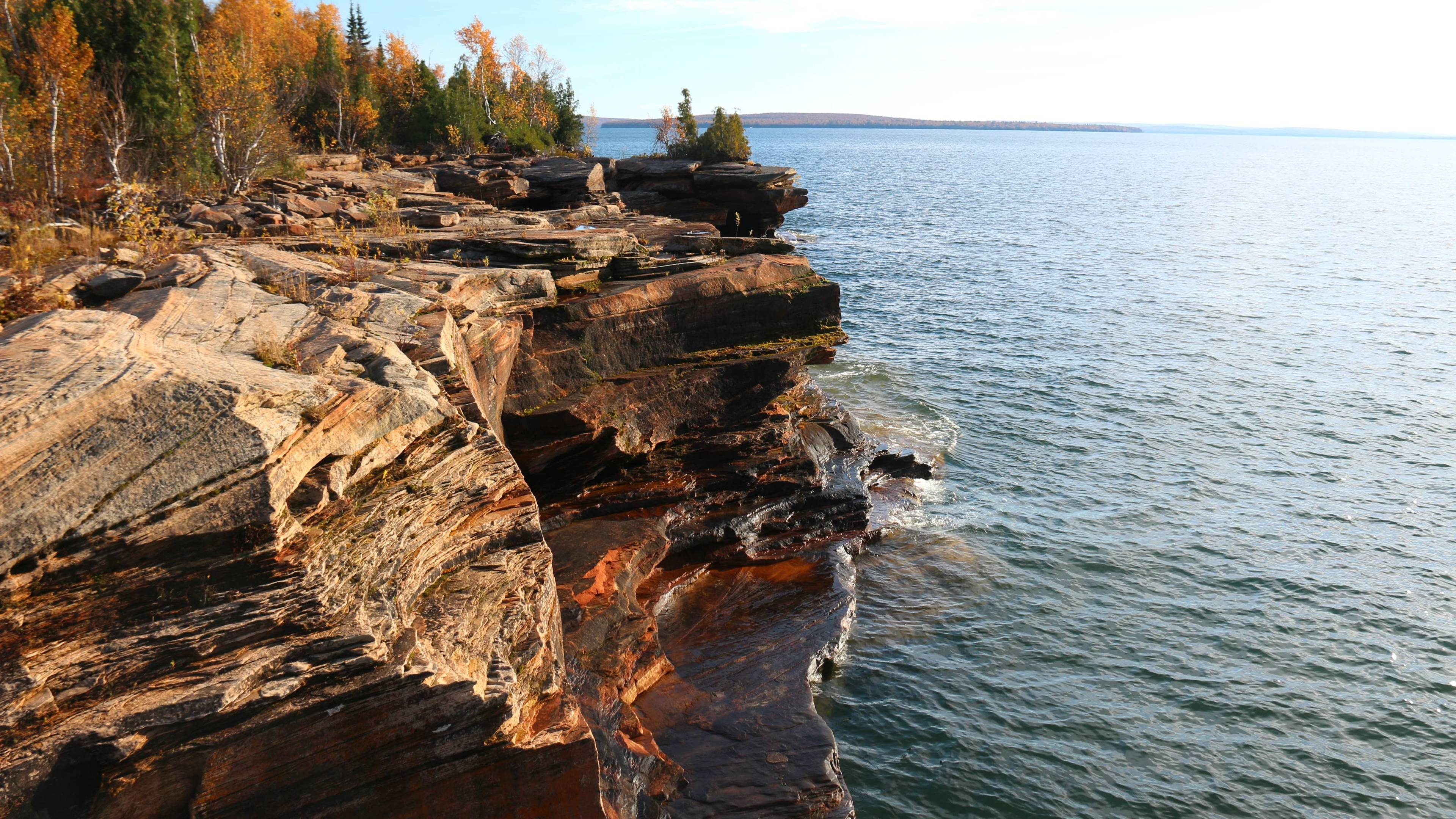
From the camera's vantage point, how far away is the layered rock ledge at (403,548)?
7.67 meters

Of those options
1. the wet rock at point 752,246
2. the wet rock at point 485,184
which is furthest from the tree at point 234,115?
the wet rock at point 752,246

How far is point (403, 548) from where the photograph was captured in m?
10.0

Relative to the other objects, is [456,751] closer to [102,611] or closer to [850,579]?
[102,611]

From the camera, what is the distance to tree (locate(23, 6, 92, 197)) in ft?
87.6

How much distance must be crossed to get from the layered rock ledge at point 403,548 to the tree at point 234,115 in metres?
16.7

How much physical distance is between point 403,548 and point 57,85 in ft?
91.5

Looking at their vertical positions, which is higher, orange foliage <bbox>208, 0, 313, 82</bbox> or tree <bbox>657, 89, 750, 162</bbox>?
orange foliage <bbox>208, 0, 313, 82</bbox>

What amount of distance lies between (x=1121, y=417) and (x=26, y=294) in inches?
1253

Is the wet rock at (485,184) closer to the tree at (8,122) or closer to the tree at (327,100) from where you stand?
the tree at (8,122)

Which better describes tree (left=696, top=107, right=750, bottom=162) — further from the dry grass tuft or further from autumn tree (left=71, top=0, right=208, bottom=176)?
the dry grass tuft

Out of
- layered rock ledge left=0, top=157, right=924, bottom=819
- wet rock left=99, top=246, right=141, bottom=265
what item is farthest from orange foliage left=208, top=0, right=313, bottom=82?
layered rock ledge left=0, top=157, right=924, bottom=819

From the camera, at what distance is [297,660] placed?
324 inches

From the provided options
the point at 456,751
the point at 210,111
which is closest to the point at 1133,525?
the point at 456,751

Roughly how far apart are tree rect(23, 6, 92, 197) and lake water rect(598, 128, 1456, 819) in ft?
94.7
